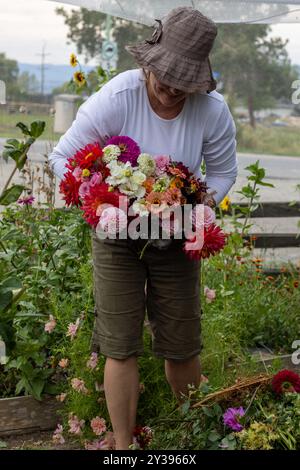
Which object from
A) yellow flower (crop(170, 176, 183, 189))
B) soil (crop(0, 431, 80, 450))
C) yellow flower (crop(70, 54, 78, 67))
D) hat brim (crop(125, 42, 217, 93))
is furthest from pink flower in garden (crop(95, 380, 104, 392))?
yellow flower (crop(70, 54, 78, 67))

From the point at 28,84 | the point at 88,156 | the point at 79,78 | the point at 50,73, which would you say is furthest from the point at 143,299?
the point at 28,84

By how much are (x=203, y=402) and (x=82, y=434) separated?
80 centimetres

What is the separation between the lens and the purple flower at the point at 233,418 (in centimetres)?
239

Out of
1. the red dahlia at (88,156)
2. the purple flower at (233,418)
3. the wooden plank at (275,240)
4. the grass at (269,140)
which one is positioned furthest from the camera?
the grass at (269,140)

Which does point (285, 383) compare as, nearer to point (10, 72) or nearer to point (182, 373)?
point (182, 373)

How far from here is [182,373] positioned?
10.2 ft

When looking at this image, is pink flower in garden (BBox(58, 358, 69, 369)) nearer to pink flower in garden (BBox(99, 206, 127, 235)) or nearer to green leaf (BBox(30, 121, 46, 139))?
pink flower in garden (BBox(99, 206, 127, 235))

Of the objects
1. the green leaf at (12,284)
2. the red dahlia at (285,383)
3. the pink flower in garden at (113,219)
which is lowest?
the red dahlia at (285,383)

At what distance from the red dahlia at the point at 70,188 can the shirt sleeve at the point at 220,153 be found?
0.52 m

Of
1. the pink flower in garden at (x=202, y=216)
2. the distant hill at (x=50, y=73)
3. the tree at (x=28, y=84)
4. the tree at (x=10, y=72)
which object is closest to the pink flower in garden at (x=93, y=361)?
the pink flower in garden at (x=202, y=216)

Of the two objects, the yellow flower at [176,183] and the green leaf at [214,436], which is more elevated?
the yellow flower at [176,183]

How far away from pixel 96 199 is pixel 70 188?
0.42ft

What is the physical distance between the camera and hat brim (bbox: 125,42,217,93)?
2.71 m

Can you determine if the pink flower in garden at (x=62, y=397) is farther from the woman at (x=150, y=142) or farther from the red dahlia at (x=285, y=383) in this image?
the red dahlia at (x=285, y=383)
